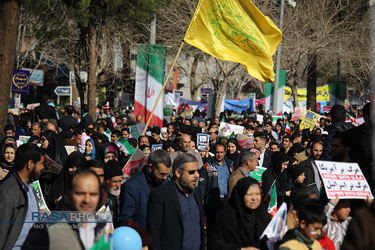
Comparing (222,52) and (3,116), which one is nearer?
(222,52)

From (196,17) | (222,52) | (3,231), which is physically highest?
(196,17)

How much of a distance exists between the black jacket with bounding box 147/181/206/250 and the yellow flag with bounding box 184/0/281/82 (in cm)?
580

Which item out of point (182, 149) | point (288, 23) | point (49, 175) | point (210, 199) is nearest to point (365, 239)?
point (210, 199)

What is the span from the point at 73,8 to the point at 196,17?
7.28 m

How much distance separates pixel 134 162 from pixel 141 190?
1.47m

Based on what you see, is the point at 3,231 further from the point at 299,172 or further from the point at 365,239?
the point at 299,172

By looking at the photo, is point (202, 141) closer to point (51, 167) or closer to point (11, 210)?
point (51, 167)

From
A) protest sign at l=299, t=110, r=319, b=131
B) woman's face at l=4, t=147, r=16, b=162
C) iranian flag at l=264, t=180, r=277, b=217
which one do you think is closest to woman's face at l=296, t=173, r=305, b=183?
iranian flag at l=264, t=180, r=277, b=217

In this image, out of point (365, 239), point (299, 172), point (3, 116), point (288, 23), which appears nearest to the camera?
point (365, 239)

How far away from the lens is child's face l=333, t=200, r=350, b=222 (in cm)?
532

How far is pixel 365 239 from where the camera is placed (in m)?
2.18

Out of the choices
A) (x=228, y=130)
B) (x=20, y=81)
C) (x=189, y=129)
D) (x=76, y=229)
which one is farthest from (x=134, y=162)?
(x=20, y=81)

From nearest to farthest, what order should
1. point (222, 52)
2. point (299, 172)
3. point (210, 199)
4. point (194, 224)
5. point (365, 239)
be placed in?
point (365, 239) → point (194, 224) → point (210, 199) → point (299, 172) → point (222, 52)

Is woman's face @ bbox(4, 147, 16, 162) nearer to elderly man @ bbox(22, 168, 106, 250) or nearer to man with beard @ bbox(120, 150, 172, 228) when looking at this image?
man with beard @ bbox(120, 150, 172, 228)
